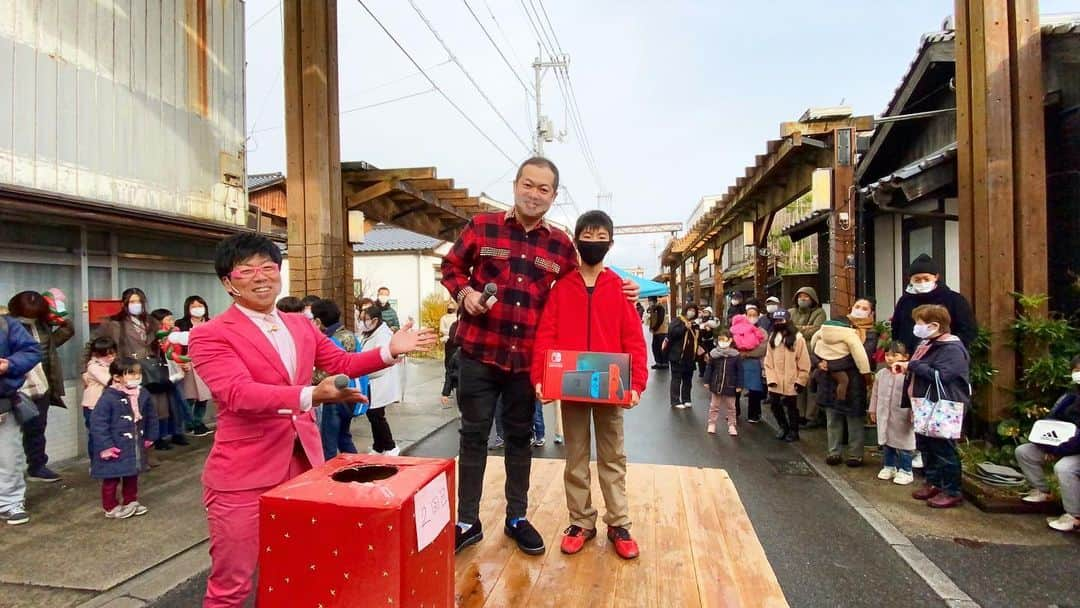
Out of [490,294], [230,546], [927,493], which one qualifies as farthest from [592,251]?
[927,493]

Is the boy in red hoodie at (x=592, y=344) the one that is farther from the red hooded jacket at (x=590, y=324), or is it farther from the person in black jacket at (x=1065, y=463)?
the person in black jacket at (x=1065, y=463)

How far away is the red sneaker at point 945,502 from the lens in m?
4.66

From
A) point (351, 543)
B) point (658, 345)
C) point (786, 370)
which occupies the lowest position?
point (658, 345)

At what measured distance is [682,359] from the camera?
9.55 meters

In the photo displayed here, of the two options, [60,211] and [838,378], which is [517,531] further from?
[60,211]

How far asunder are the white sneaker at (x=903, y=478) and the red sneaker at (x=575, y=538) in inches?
153

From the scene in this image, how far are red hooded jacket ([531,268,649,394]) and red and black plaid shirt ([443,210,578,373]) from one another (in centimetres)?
7

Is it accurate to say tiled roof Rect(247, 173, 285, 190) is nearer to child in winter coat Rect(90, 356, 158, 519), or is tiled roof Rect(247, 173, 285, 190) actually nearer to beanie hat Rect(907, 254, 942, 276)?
child in winter coat Rect(90, 356, 158, 519)

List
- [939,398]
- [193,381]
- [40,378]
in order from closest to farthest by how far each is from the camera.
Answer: [939,398] < [40,378] < [193,381]

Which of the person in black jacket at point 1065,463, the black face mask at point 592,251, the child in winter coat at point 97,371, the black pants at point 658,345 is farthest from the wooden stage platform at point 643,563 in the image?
the black pants at point 658,345

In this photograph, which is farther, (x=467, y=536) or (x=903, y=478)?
(x=903, y=478)

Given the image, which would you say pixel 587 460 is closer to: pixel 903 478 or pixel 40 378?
pixel 903 478

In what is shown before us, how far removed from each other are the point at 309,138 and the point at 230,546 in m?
5.65

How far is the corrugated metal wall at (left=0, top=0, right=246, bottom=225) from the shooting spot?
5473 millimetres
